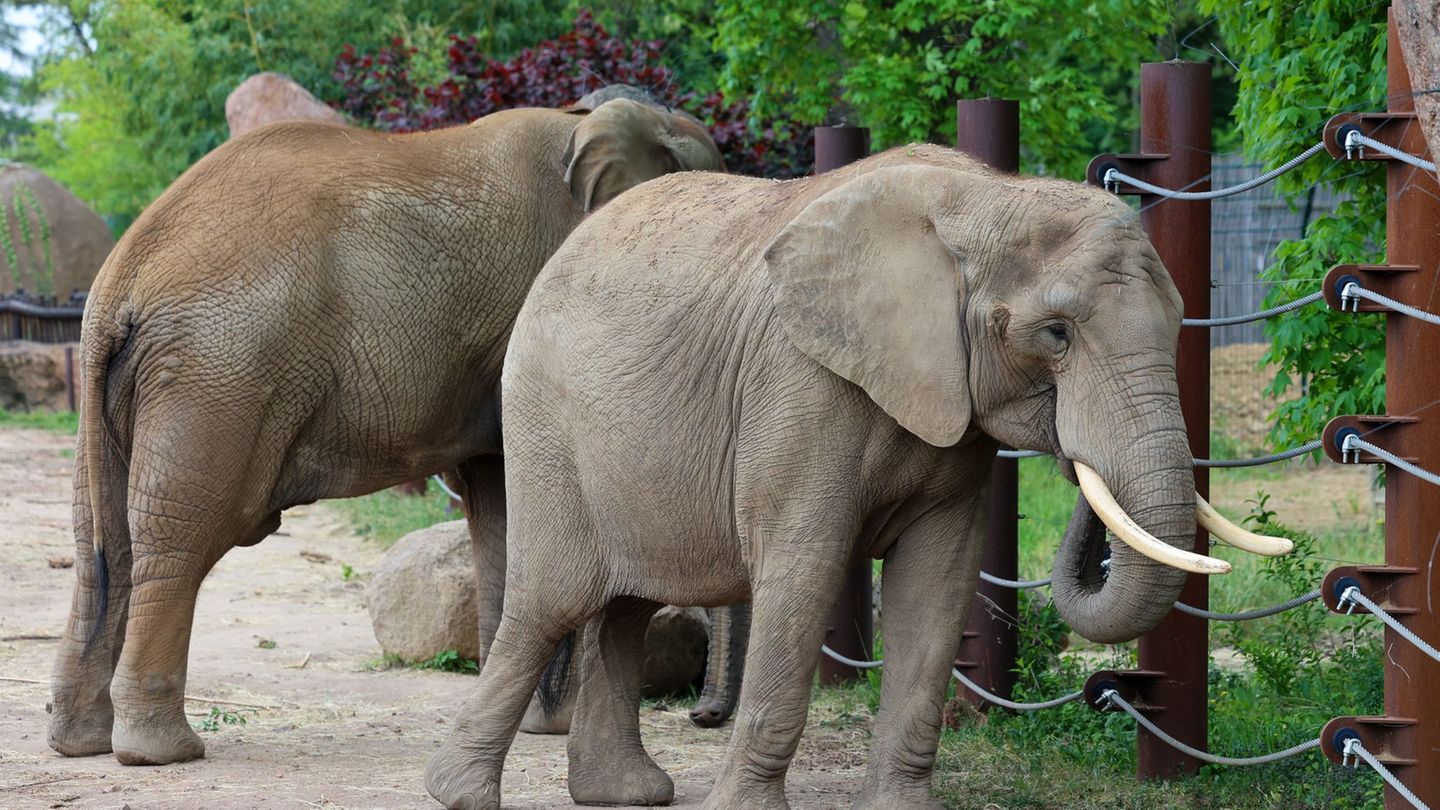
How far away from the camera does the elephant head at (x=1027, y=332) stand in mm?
4106

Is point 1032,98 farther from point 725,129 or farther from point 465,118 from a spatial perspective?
point 465,118

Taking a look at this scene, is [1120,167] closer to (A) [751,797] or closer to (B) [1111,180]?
(B) [1111,180]

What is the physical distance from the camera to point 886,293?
443cm

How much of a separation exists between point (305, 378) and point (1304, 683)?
3.83m

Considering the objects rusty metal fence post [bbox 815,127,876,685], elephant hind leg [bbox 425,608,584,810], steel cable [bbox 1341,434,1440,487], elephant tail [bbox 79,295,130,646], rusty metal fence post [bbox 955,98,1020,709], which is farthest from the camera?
rusty metal fence post [bbox 815,127,876,685]

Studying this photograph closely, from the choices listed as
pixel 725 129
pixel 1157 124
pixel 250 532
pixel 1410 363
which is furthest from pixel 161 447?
pixel 725 129

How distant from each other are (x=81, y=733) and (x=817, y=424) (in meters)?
3.21

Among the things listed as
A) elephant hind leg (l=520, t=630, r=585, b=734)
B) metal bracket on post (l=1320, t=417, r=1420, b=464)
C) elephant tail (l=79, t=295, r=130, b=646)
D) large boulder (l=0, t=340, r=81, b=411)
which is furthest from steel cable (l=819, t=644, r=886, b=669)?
large boulder (l=0, t=340, r=81, b=411)

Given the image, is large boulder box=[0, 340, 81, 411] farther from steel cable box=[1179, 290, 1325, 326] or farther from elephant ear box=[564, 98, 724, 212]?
steel cable box=[1179, 290, 1325, 326]

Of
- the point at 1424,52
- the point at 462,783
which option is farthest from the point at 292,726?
the point at 1424,52

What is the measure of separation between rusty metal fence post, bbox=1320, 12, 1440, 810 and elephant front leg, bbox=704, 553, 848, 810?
4.25 feet

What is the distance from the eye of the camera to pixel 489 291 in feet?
21.1

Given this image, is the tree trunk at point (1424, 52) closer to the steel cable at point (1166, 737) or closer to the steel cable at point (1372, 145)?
the steel cable at point (1372, 145)

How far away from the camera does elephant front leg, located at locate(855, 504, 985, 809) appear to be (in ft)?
15.6
